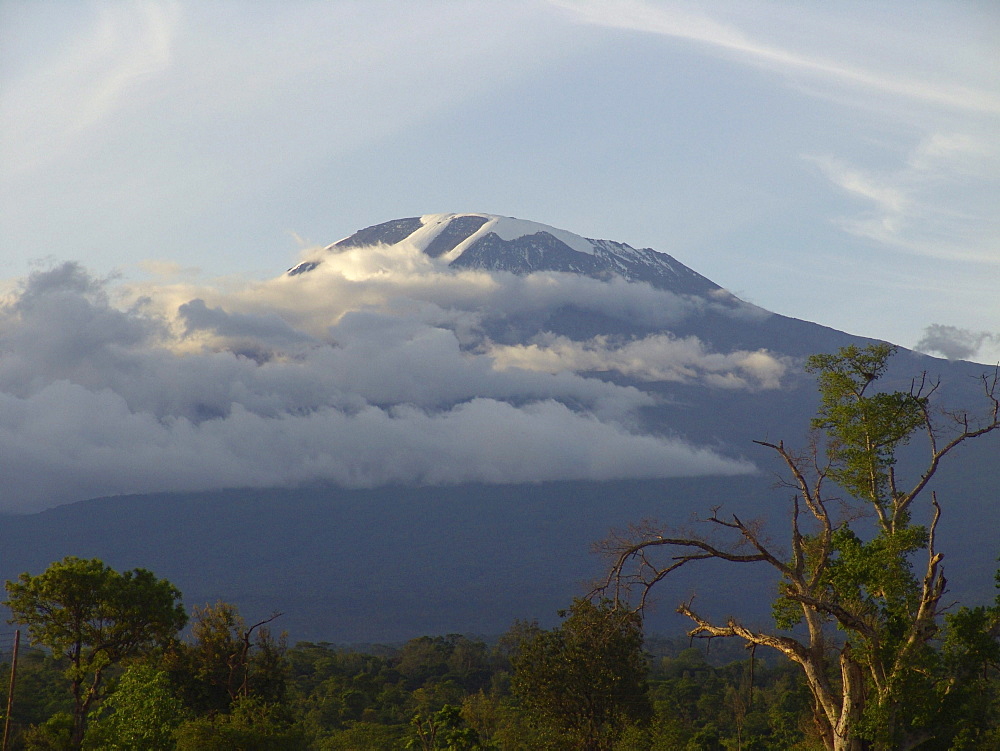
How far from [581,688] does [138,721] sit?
56.9 ft

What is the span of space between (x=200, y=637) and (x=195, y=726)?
9.97 m

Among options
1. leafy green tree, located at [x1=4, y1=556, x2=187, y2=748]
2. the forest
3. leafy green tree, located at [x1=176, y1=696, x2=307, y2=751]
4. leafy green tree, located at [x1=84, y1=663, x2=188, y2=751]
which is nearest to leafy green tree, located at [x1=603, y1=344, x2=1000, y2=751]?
the forest

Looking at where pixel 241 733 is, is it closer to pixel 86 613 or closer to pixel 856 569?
pixel 86 613

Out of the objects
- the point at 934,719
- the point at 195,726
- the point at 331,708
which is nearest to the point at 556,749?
the point at 195,726

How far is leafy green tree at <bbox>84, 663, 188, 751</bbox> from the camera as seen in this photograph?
32031 mm

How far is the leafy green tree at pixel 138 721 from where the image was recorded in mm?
32031

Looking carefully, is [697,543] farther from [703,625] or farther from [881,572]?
[881,572]

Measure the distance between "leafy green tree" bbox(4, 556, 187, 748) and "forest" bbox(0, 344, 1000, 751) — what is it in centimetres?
7

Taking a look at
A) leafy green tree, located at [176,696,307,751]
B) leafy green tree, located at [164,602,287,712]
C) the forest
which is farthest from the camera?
leafy green tree, located at [164,602,287,712]

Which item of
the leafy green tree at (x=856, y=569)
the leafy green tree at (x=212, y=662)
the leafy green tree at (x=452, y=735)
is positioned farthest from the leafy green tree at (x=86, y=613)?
the leafy green tree at (x=856, y=569)

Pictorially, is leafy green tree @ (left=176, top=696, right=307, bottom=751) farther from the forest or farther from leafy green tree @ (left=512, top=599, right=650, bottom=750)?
leafy green tree @ (left=512, top=599, right=650, bottom=750)

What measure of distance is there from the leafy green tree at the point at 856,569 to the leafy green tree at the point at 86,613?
80.5ft

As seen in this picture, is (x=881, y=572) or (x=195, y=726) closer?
(x=881, y=572)

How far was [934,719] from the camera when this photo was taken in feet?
71.3
